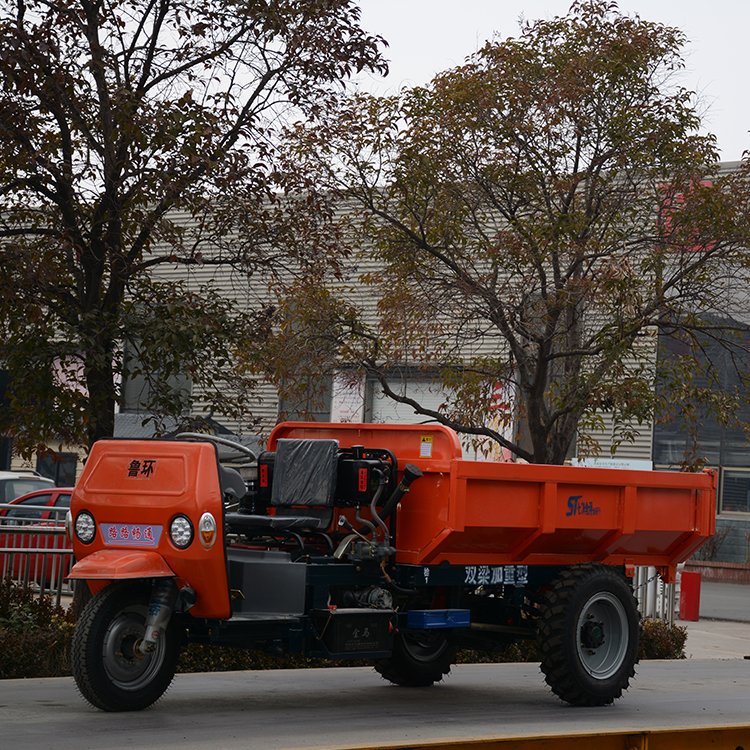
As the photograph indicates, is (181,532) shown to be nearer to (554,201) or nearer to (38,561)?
(38,561)

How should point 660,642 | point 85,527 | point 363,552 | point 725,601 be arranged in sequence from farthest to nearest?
point 725,601, point 660,642, point 363,552, point 85,527

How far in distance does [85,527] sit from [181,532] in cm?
83

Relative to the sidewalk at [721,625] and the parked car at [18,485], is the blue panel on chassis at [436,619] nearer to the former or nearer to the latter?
the sidewalk at [721,625]

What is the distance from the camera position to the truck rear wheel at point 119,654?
905cm

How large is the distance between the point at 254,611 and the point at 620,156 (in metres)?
9.40

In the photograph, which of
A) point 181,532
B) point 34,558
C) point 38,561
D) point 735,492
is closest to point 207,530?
point 181,532

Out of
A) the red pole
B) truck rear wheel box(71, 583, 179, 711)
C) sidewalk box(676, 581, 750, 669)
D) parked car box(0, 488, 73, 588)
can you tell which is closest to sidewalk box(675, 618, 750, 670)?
sidewalk box(676, 581, 750, 669)

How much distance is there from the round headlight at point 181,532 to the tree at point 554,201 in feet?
26.1

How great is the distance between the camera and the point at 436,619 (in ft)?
33.6

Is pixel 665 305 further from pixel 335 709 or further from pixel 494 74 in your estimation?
pixel 335 709

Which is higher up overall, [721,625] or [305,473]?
[305,473]

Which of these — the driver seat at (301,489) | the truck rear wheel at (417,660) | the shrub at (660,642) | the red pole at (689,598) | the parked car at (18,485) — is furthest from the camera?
the parked car at (18,485)

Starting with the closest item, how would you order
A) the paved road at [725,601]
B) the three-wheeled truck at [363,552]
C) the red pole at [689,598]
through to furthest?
the three-wheeled truck at [363,552] < the red pole at [689,598] < the paved road at [725,601]

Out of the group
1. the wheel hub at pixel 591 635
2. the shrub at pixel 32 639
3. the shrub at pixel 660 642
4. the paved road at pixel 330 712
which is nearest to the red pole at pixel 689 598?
the shrub at pixel 660 642
